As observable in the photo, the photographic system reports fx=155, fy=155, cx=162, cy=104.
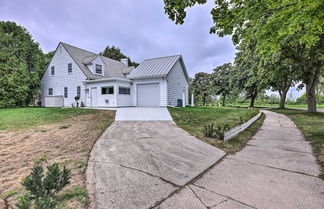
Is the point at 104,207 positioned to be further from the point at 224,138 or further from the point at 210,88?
the point at 210,88

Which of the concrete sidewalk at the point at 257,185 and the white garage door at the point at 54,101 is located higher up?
the white garage door at the point at 54,101

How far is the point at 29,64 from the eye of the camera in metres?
22.7

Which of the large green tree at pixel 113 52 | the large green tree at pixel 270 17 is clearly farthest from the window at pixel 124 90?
the large green tree at pixel 113 52

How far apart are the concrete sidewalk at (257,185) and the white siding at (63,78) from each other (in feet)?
56.9

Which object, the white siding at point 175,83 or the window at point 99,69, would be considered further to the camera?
the window at point 99,69

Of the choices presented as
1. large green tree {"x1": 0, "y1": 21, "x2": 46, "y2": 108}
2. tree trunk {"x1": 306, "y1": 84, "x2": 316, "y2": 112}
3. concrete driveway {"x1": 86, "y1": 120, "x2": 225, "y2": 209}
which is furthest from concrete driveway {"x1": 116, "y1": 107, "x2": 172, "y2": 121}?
large green tree {"x1": 0, "y1": 21, "x2": 46, "y2": 108}

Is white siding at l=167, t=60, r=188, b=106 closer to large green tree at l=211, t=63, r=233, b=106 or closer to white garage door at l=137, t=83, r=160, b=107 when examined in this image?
white garage door at l=137, t=83, r=160, b=107

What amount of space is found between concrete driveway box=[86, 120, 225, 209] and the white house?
10102 millimetres

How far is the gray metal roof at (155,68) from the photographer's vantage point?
15598mm

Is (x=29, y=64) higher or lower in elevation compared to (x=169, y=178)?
higher

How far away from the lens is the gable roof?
15.6 metres

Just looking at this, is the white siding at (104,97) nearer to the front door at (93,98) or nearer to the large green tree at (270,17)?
the front door at (93,98)

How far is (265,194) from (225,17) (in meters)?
5.59

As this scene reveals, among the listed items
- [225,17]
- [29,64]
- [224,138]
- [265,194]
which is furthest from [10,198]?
[29,64]
